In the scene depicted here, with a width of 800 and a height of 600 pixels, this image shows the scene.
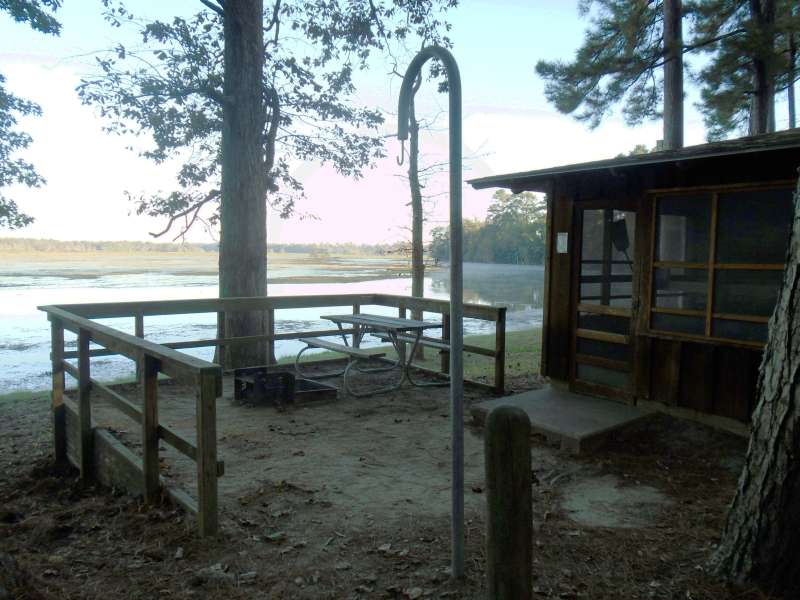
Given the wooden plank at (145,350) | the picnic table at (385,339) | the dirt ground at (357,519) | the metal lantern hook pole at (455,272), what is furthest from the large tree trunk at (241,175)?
the metal lantern hook pole at (455,272)

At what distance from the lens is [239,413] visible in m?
6.12

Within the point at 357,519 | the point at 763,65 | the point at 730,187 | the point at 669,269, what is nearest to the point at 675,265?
the point at 669,269

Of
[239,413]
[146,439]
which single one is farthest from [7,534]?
[239,413]

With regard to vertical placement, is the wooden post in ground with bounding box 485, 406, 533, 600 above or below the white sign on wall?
below

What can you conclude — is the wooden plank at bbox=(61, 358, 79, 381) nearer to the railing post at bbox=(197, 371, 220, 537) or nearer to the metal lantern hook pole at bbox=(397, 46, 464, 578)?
the railing post at bbox=(197, 371, 220, 537)

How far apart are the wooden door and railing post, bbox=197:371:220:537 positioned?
13.6 feet

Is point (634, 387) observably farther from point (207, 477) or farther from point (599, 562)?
point (207, 477)

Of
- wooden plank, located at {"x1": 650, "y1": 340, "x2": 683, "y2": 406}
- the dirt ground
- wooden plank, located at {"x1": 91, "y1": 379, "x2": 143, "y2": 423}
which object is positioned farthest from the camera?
wooden plank, located at {"x1": 650, "y1": 340, "x2": 683, "y2": 406}

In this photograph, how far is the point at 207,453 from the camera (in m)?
3.21

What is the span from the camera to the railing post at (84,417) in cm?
468

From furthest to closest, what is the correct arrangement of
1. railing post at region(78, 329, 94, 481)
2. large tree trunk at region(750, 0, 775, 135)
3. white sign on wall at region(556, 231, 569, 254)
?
large tree trunk at region(750, 0, 775, 135)
white sign on wall at region(556, 231, 569, 254)
railing post at region(78, 329, 94, 481)

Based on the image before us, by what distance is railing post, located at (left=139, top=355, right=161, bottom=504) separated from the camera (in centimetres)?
366

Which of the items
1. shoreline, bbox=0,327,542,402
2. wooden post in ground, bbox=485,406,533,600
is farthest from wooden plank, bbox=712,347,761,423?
shoreline, bbox=0,327,542,402

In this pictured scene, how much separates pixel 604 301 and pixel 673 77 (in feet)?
30.6
